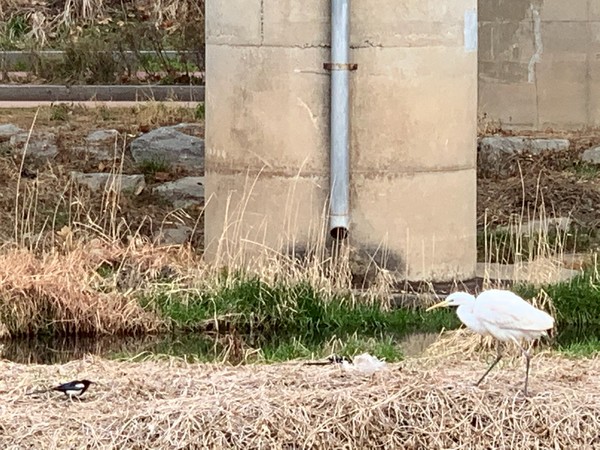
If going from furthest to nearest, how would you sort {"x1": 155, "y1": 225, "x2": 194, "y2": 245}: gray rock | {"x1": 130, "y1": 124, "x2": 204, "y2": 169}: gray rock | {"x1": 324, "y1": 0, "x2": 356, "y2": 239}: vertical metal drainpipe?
{"x1": 130, "y1": 124, "x2": 204, "y2": 169}: gray rock, {"x1": 155, "y1": 225, "x2": 194, "y2": 245}: gray rock, {"x1": 324, "y1": 0, "x2": 356, "y2": 239}: vertical metal drainpipe

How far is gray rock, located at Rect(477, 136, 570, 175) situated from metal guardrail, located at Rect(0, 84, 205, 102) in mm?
5781

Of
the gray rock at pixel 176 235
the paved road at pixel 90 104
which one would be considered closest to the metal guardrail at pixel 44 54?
the paved road at pixel 90 104

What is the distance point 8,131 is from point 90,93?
4810 millimetres

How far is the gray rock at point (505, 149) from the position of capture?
48.9 ft

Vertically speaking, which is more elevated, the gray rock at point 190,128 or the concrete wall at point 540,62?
the concrete wall at point 540,62

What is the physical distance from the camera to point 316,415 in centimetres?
614

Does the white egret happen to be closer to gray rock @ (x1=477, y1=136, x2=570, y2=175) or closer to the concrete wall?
gray rock @ (x1=477, y1=136, x2=570, y2=175)

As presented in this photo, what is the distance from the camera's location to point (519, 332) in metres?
6.25

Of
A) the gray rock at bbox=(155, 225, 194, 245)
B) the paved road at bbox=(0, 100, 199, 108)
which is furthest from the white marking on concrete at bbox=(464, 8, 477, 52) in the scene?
the paved road at bbox=(0, 100, 199, 108)

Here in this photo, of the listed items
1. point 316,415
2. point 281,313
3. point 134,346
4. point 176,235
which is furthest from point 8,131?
point 316,415

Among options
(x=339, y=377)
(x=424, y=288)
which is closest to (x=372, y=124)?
(x=424, y=288)

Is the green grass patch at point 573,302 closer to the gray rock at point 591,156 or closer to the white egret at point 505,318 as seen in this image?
the white egret at point 505,318

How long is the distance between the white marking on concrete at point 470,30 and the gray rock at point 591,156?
4926 mm

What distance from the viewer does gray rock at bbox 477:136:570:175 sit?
48.9 ft
